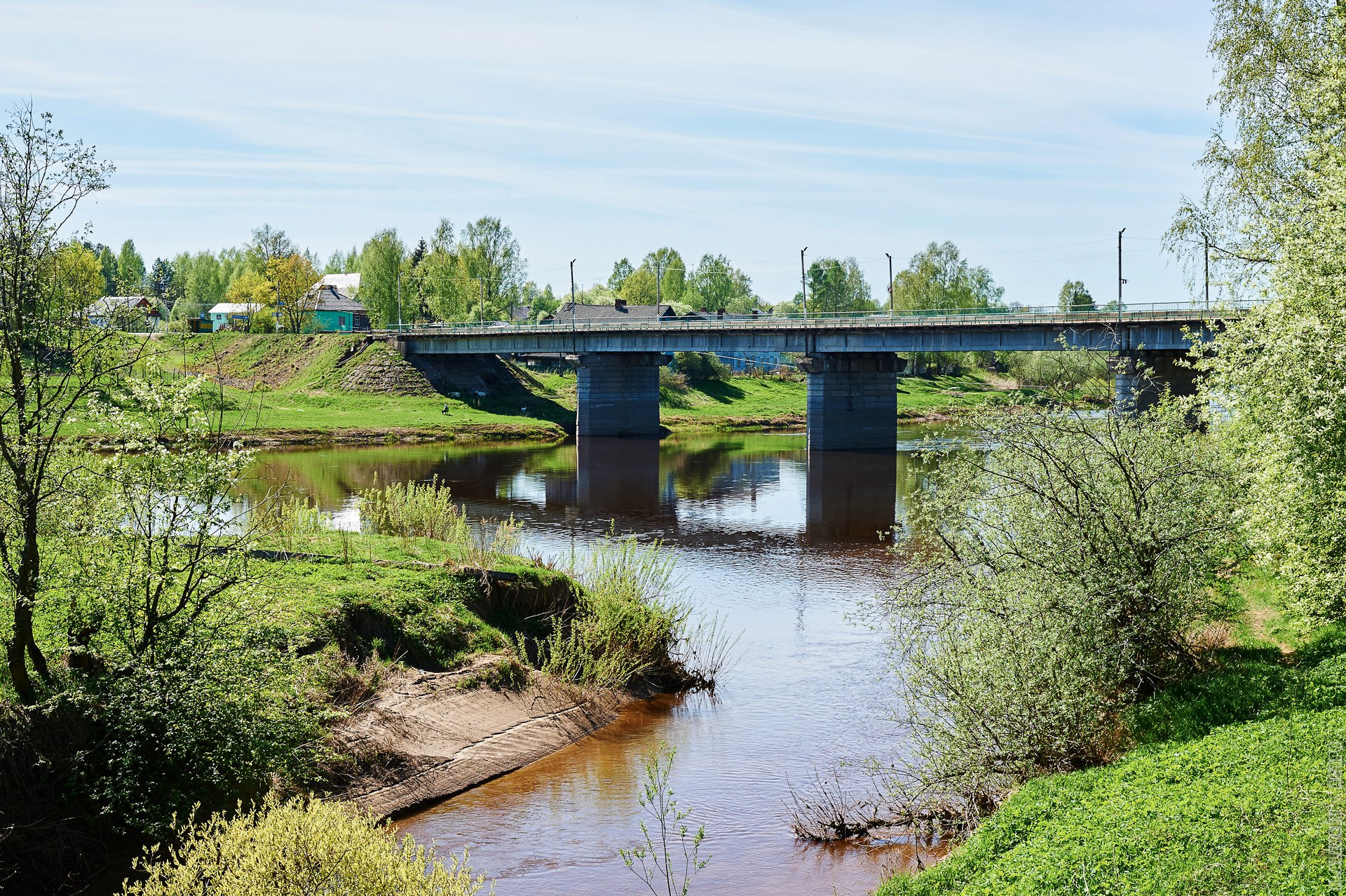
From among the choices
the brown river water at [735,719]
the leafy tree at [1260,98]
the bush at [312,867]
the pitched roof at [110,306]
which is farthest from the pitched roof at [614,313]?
the bush at [312,867]

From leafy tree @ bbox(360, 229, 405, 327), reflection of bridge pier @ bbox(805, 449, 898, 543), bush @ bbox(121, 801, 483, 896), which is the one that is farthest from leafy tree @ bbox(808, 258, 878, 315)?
bush @ bbox(121, 801, 483, 896)

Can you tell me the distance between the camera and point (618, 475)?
6506 centimetres

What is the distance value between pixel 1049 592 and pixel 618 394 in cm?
7361

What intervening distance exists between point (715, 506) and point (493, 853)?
35472mm

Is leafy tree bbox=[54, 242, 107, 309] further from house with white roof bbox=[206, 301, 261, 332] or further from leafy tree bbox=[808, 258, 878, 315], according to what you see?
leafy tree bbox=[808, 258, 878, 315]

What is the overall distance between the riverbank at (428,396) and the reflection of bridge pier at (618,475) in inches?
306

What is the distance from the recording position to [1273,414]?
1955cm

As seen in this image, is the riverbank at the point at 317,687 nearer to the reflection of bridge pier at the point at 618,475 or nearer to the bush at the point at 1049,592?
the bush at the point at 1049,592

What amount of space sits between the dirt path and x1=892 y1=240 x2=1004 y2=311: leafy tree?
389 ft

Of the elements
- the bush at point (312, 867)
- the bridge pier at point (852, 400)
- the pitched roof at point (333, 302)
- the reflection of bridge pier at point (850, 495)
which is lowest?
the reflection of bridge pier at point (850, 495)

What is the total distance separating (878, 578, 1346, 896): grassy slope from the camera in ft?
38.4

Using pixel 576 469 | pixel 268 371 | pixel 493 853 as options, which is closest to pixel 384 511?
pixel 493 853

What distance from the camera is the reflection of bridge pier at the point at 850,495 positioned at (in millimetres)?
44906

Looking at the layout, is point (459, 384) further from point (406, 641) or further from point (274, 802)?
point (274, 802)
